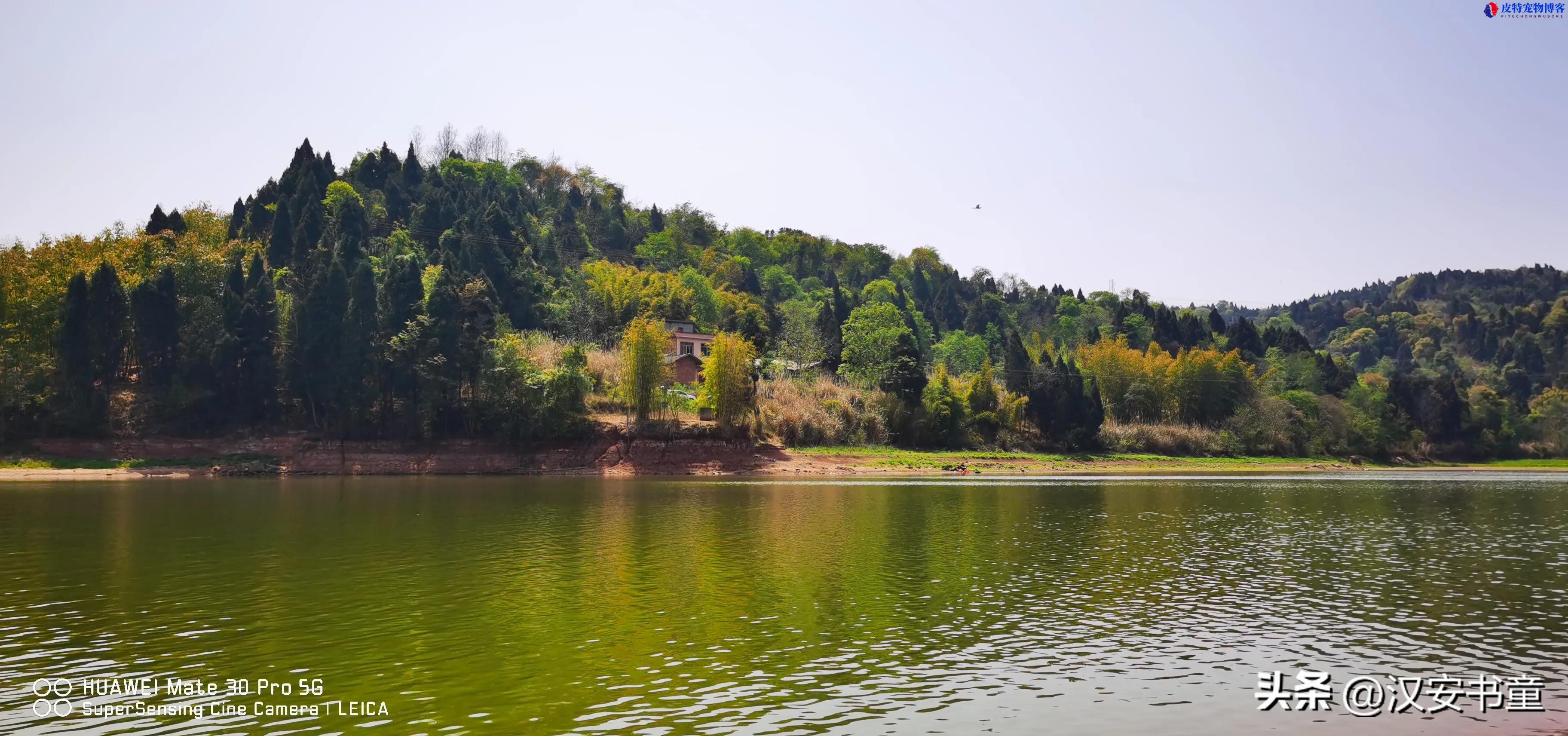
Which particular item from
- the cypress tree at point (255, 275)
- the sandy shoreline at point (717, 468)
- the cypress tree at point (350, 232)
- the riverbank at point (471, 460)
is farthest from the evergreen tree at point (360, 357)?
the cypress tree at point (255, 275)

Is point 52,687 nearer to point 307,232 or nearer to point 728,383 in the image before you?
point 728,383

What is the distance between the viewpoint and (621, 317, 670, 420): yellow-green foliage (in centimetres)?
8506

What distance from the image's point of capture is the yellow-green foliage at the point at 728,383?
86812mm

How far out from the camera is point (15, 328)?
7956cm

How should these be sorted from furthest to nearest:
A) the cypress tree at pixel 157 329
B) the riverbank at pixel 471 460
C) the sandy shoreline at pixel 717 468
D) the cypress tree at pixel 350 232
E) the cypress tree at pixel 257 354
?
the cypress tree at pixel 350 232 → the cypress tree at pixel 257 354 → the cypress tree at pixel 157 329 → the riverbank at pixel 471 460 → the sandy shoreline at pixel 717 468

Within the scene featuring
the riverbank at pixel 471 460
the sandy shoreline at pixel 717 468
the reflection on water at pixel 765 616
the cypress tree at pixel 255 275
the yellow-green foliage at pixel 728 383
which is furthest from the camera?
the cypress tree at pixel 255 275

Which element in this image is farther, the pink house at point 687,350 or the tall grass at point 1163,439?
the tall grass at point 1163,439

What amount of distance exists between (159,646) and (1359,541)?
129ft

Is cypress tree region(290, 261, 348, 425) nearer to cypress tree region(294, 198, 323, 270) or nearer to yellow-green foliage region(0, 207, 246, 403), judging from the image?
yellow-green foliage region(0, 207, 246, 403)

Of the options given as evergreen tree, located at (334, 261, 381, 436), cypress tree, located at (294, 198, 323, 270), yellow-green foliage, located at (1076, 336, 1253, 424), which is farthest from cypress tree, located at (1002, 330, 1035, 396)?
cypress tree, located at (294, 198, 323, 270)

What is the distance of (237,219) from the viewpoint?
426 feet

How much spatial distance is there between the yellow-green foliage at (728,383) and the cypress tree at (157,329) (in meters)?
44.5

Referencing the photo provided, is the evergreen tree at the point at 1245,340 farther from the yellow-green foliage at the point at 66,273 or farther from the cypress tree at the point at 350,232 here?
the yellow-green foliage at the point at 66,273

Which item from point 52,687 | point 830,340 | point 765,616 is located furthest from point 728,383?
point 52,687
